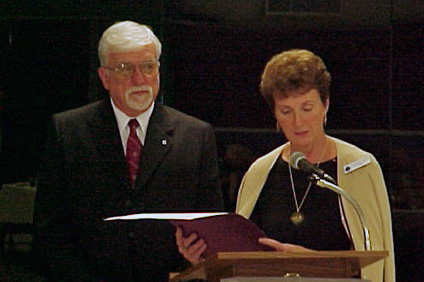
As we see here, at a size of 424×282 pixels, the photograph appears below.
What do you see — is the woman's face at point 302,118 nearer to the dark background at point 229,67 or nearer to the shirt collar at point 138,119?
the dark background at point 229,67

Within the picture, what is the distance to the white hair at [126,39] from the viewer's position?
386 centimetres

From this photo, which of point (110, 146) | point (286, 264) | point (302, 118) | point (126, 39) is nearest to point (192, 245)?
point (286, 264)

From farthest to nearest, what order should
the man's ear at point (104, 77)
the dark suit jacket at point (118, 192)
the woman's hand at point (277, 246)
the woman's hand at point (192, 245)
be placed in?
the man's ear at point (104, 77) < the dark suit jacket at point (118, 192) < the woman's hand at point (192, 245) < the woman's hand at point (277, 246)

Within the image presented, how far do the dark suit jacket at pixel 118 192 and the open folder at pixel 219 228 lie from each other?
0.89 m

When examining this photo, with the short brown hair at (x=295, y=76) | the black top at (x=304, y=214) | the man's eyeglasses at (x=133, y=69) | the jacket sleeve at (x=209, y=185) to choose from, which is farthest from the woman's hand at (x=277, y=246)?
the man's eyeglasses at (x=133, y=69)

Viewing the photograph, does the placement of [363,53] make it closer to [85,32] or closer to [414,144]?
[414,144]

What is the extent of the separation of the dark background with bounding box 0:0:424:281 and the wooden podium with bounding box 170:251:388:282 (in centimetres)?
154

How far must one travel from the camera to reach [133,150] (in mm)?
3846

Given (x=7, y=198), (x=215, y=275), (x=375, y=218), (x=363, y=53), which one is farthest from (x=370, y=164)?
(x=7, y=198)

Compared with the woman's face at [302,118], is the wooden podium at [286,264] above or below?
below

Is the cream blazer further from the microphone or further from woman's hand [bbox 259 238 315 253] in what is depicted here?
woman's hand [bbox 259 238 315 253]

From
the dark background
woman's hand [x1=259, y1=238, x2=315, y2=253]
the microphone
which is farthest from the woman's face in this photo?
woman's hand [x1=259, y1=238, x2=315, y2=253]

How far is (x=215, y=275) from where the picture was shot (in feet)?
9.33

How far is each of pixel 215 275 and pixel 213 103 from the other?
1.63 m
